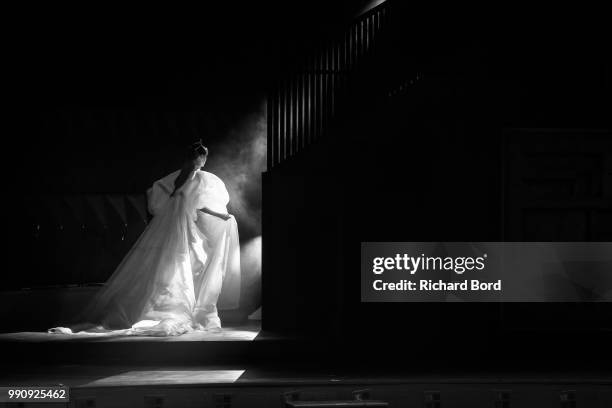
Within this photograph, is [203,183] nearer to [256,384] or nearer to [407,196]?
[407,196]

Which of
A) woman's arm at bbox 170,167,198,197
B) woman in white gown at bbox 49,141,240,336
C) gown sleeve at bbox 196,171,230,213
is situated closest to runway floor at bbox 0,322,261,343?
woman in white gown at bbox 49,141,240,336

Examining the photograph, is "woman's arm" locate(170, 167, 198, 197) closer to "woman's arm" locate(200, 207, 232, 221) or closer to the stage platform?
"woman's arm" locate(200, 207, 232, 221)

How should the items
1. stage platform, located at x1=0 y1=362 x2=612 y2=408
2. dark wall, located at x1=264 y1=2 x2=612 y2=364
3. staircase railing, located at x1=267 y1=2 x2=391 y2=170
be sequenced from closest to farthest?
stage platform, located at x1=0 y1=362 x2=612 y2=408 < dark wall, located at x1=264 y1=2 x2=612 y2=364 < staircase railing, located at x1=267 y1=2 x2=391 y2=170

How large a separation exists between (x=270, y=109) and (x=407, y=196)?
1.67m

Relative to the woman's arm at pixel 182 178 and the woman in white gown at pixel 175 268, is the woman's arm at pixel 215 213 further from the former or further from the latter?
the woman's arm at pixel 182 178

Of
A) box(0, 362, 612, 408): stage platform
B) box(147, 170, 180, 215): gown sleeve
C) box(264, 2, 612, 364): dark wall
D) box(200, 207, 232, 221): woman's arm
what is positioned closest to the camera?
box(0, 362, 612, 408): stage platform

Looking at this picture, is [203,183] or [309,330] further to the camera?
[203,183]

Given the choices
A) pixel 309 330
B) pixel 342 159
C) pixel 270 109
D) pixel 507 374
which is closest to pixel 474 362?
pixel 507 374

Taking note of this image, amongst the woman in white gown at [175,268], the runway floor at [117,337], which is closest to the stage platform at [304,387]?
the runway floor at [117,337]

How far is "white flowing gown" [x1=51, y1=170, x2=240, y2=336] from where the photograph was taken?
31.1 feet

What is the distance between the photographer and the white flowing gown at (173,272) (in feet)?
31.1

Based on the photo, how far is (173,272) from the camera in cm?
959

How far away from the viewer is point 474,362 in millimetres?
8977

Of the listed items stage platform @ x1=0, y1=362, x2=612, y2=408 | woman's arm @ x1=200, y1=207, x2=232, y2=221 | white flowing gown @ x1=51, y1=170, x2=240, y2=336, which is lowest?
stage platform @ x1=0, y1=362, x2=612, y2=408
